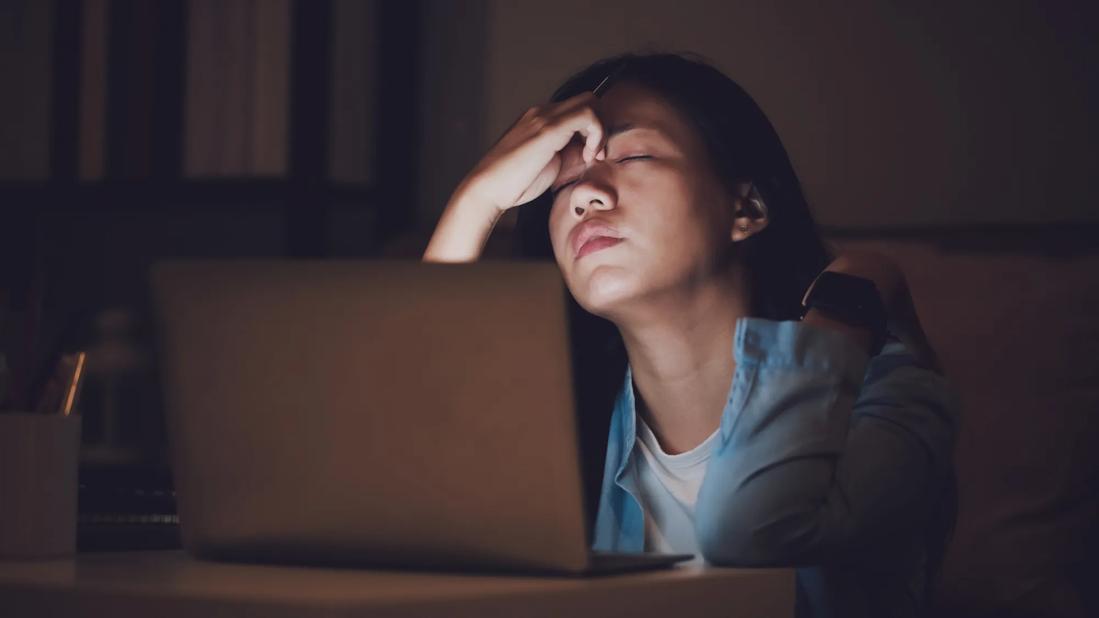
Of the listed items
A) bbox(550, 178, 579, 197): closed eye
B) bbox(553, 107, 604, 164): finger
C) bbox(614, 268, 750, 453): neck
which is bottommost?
bbox(614, 268, 750, 453): neck

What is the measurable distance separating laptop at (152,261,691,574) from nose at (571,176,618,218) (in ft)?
2.15

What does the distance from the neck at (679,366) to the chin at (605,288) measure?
0.15ft

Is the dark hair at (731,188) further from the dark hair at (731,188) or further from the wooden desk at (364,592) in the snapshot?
the wooden desk at (364,592)

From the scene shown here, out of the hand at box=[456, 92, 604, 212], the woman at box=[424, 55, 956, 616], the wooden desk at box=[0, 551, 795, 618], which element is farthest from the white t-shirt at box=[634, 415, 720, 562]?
the wooden desk at box=[0, 551, 795, 618]

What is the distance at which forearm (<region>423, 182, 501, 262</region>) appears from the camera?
4.69ft

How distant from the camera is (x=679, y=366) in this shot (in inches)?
57.1

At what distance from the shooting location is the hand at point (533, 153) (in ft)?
4.52

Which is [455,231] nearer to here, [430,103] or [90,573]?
[90,573]

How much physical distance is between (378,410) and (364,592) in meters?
0.13

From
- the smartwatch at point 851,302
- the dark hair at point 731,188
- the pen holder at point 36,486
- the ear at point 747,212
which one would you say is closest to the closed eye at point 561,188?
the dark hair at point 731,188

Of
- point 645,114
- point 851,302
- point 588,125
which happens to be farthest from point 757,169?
point 851,302

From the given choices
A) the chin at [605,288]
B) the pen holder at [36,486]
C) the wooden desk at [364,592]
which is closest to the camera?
the wooden desk at [364,592]

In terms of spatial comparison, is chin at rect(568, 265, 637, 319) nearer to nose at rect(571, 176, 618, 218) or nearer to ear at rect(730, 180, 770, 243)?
nose at rect(571, 176, 618, 218)

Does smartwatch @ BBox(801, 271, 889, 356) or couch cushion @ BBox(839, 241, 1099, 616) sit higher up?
smartwatch @ BBox(801, 271, 889, 356)
